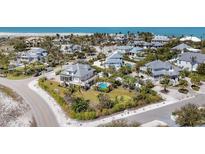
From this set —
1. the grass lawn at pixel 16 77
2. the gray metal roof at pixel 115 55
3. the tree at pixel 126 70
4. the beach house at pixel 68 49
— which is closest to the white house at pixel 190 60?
the tree at pixel 126 70

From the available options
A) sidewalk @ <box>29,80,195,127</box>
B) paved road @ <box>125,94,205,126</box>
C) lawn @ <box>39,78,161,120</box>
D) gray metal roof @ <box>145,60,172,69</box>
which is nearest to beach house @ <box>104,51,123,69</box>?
gray metal roof @ <box>145,60,172,69</box>

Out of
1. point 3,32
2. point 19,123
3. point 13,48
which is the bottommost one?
point 19,123

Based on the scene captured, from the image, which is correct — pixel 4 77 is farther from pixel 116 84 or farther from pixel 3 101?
pixel 116 84

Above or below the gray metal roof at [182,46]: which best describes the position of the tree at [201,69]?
below

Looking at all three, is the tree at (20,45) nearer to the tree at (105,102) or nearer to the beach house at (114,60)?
the beach house at (114,60)
